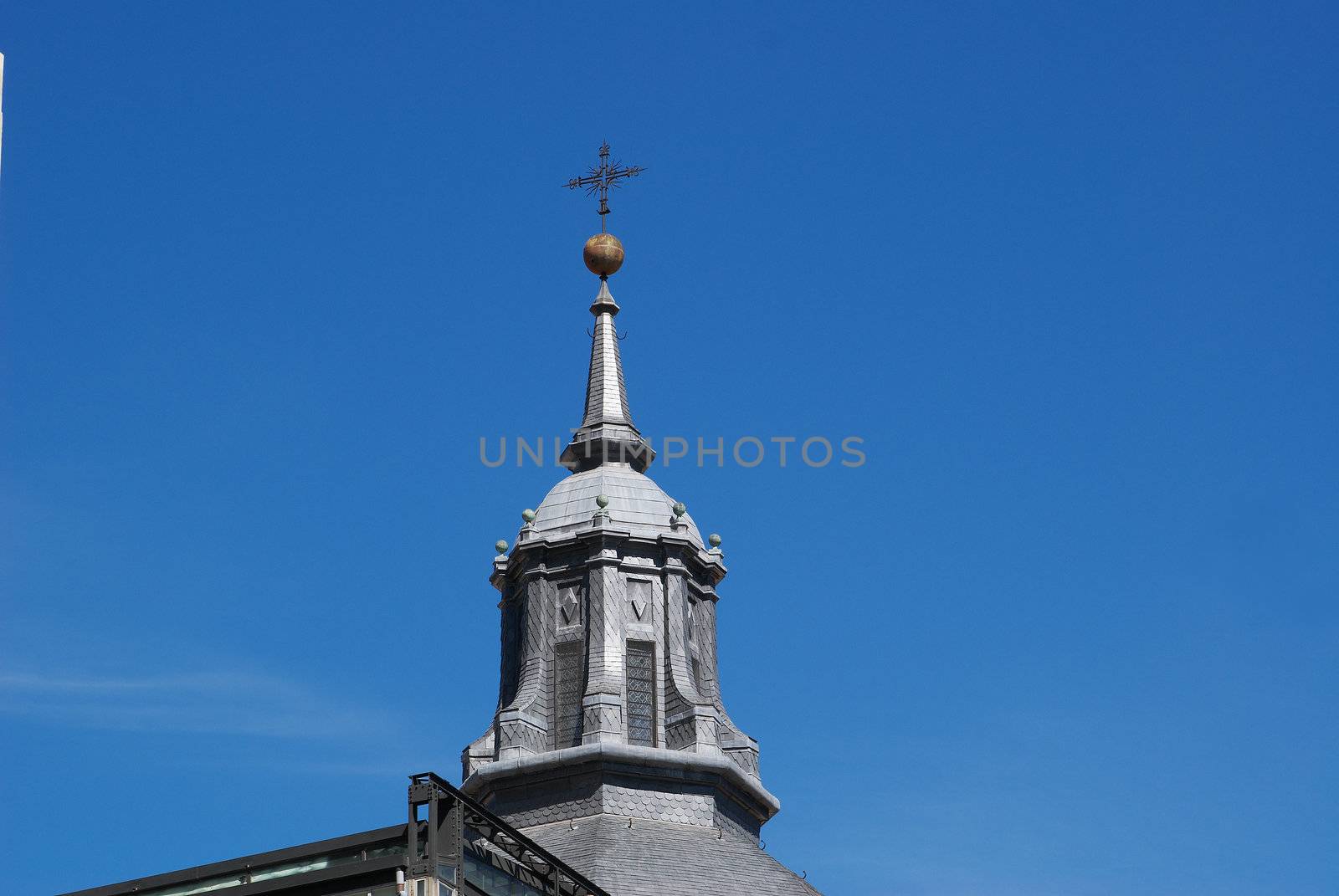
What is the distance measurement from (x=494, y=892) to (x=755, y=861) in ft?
79.7

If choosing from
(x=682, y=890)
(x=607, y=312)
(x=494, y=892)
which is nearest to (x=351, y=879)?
(x=494, y=892)

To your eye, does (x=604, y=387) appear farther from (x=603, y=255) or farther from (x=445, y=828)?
(x=445, y=828)

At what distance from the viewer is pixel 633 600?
81.9m

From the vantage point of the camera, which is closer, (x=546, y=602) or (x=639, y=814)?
(x=639, y=814)

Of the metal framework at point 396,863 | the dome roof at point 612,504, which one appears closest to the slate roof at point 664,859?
the dome roof at point 612,504

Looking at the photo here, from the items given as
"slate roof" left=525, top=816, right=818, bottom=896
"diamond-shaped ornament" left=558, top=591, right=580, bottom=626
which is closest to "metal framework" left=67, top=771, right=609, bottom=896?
"slate roof" left=525, top=816, right=818, bottom=896

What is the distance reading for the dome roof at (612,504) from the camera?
3285 inches

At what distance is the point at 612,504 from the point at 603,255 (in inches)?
428

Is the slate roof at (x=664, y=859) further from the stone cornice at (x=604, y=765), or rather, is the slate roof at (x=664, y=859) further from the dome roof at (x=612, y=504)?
the dome roof at (x=612, y=504)

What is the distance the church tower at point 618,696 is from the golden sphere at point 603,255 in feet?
14.1

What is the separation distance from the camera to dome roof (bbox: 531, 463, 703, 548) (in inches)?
3285

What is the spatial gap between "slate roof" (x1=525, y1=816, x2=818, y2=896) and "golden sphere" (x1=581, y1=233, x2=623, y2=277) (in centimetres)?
2236

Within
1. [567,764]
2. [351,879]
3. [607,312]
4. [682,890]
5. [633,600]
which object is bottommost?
[351,879]

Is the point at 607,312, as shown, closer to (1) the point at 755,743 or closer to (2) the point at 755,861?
(1) the point at 755,743
